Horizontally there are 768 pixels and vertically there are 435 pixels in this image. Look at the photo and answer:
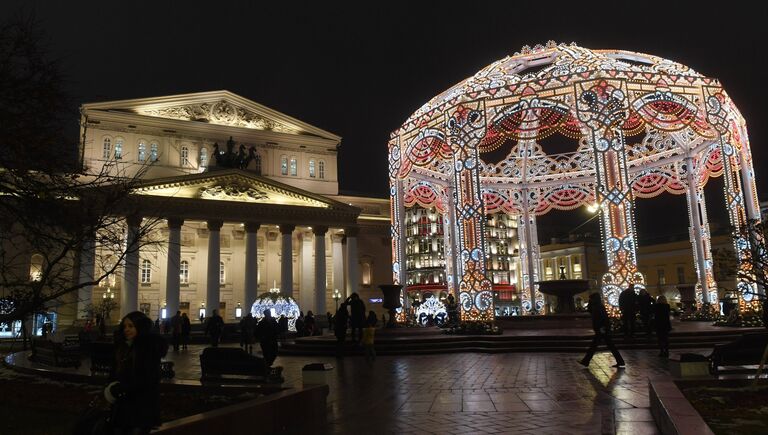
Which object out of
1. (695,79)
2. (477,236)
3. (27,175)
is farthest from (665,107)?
(27,175)

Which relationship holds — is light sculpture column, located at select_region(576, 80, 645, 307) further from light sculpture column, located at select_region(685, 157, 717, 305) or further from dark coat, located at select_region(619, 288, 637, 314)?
light sculpture column, located at select_region(685, 157, 717, 305)

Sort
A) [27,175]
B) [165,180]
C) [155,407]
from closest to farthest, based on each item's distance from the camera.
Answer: [155,407] → [27,175] → [165,180]

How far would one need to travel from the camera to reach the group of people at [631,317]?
11383 millimetres

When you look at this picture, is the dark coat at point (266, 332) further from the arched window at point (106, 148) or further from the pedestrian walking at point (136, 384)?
the arched window at point (106, 148)

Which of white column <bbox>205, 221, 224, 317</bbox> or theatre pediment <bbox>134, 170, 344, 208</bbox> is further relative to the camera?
white column <bbox>205, 221, 224, 317</bbox>

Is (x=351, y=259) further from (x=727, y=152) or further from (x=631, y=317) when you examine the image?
(x=631, y=317)

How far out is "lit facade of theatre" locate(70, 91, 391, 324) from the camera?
38344 mm

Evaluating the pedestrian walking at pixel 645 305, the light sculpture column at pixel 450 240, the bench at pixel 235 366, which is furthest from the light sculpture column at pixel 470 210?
the bench at pixel 235 366

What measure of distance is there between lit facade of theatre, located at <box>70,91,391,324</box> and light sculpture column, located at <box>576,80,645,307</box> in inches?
907

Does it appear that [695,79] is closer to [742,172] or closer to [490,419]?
[742,172]

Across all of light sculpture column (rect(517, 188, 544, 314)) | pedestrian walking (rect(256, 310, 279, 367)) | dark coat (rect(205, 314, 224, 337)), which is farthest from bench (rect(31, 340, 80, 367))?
light sculpture column (rect(517, 188, 544, 314))

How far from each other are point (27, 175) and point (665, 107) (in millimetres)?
19461

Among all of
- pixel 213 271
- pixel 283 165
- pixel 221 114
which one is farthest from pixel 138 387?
pixel 283 165

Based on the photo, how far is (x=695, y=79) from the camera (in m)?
18.8
